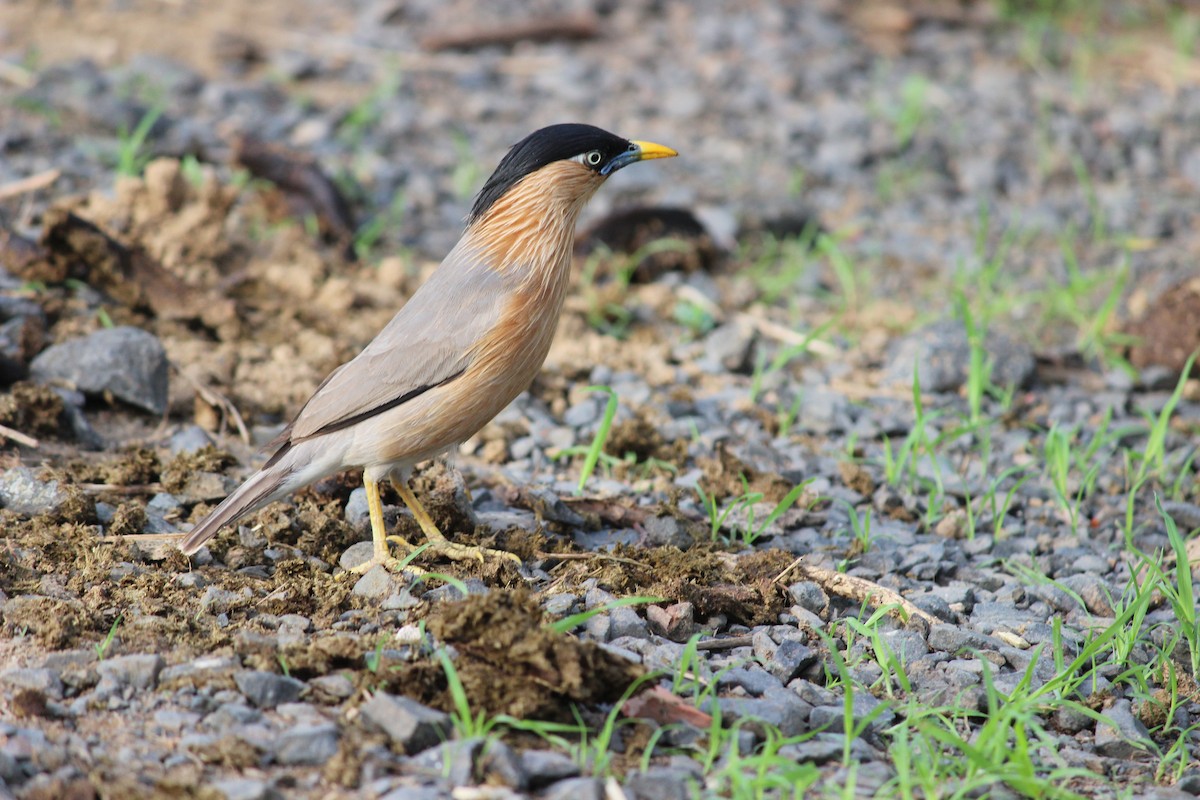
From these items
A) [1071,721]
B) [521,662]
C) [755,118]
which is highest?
[755,118]

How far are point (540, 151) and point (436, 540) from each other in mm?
1702

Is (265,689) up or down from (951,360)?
up

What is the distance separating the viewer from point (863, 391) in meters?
6.98

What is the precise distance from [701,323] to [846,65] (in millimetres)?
4469

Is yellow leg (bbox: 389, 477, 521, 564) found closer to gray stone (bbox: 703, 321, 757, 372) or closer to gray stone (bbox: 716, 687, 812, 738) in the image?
gray stone (bbox: 716, 687, 812, 738)

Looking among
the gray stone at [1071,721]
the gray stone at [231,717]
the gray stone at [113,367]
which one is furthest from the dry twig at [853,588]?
the gray stone at [113,367]

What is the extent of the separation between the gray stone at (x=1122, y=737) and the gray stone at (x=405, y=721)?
208 centimetres

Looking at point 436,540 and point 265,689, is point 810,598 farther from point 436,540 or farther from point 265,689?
point 265,689

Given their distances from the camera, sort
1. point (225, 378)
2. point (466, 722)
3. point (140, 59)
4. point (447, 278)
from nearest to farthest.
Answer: point (466, 722), point (447, 278), point (225, 378), point (140, 59)

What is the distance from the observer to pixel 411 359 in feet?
16.2

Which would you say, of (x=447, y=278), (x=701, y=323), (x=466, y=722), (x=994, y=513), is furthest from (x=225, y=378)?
(x=994, y=513)

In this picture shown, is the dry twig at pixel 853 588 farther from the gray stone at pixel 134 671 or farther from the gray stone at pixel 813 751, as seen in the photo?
the gray stone at pixel 134 671

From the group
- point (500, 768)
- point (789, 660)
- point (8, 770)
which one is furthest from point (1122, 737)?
point (8, 770)

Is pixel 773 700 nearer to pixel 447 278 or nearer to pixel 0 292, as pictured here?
pixel 447 278
